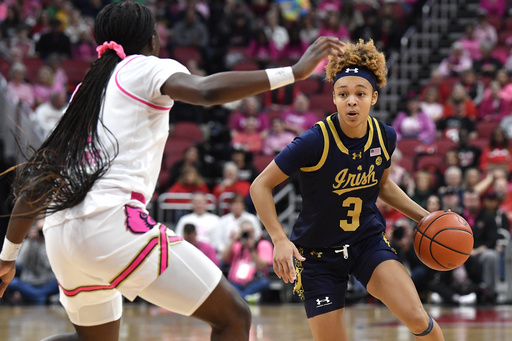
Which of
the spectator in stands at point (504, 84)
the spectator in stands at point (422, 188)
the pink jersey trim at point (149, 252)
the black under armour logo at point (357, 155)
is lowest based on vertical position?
the pink jersey trim at point (149, 252)

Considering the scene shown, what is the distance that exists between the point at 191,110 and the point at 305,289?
373 inches

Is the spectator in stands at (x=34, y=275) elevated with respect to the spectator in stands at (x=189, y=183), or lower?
lower

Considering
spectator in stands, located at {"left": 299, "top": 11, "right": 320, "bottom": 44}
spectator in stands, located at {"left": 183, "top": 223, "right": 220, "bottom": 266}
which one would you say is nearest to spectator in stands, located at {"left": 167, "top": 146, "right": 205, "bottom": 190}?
spectator in stands, located at {"left": 183, "top": 223, "right": 220, "bottom": 266}

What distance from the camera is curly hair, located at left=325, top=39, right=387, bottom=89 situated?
4.23 m

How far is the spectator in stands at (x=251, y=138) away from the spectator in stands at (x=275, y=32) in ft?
10.3

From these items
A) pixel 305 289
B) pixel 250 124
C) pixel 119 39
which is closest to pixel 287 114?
pixel 250 124

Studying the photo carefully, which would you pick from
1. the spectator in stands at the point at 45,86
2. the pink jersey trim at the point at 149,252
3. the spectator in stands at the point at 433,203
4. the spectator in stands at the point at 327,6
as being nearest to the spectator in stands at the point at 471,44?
the spectator in stands at the point at 327,6

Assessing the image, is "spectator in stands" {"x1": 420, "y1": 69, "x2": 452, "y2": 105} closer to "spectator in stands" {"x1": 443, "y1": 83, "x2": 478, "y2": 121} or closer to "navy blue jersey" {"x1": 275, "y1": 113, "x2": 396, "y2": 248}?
"spectator in stands" {"x1": 443, "y1": 83, "x2": 478, "y2": 121}

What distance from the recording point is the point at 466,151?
11.9 meters

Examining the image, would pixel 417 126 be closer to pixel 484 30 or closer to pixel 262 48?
pixel 484 30

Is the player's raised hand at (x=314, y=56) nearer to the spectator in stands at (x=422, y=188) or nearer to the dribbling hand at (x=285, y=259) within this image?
the dribbling hand at (x=285, y=259)

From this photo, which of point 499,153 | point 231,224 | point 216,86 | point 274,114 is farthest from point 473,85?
point 216,86

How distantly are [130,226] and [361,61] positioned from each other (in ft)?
5.62

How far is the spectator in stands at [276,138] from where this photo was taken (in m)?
12.2
